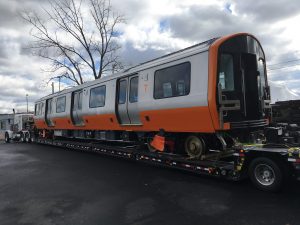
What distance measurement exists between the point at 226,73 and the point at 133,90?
3943 mm

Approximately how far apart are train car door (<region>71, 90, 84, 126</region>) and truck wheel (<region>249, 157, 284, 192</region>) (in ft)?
34.0

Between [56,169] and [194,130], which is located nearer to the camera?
[194,130]

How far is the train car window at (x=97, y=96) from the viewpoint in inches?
529

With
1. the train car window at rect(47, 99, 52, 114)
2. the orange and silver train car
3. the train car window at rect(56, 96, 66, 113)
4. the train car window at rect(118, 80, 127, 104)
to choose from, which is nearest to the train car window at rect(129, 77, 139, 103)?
the orange and silver train car

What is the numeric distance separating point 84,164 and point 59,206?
18.7 ft

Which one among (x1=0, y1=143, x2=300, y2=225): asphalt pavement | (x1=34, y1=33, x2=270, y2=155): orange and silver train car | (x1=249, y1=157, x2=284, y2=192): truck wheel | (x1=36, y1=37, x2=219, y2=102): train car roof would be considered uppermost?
(x1=36, y1=37, x2=219, y2=102): train car roof

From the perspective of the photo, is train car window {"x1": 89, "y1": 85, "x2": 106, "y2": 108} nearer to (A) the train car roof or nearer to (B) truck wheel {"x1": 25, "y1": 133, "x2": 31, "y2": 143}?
(A) the train car roof

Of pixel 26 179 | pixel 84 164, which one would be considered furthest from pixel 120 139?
pixel 26 179

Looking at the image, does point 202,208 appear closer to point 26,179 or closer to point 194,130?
point 194,130

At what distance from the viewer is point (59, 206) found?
270 inches

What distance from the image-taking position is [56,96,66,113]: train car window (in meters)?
17.9

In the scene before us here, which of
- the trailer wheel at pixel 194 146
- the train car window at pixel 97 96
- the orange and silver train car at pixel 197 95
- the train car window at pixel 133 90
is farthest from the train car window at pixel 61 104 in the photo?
the trailer wheel at pixel 194 146

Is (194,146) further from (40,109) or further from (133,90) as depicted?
(40,109)

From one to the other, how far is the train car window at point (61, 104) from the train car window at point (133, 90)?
7366mm
